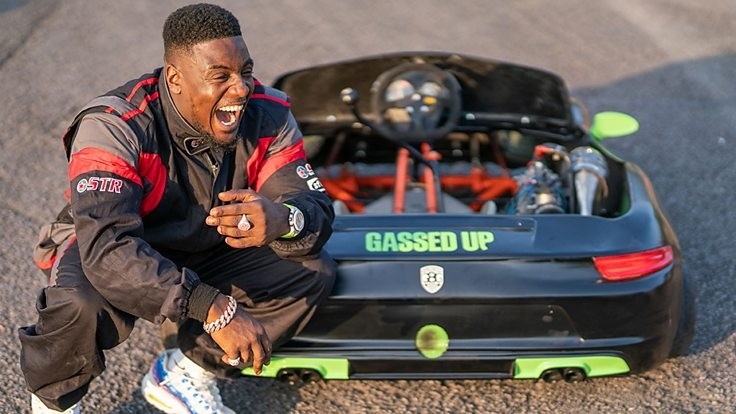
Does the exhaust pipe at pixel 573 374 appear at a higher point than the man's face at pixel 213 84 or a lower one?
lower

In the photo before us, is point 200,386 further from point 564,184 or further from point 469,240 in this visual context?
point 564,184

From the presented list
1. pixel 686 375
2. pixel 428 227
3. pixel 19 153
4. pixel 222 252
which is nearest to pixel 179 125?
pixel 222 252

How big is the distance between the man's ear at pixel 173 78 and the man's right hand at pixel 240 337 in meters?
0.80

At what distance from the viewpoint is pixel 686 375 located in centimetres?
439

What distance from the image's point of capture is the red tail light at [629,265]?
3908 millimetres

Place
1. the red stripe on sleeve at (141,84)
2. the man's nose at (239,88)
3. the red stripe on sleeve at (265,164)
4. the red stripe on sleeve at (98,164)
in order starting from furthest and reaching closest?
the red stripe on sleeve at (265,164) → the red stripe on sleeve at (141,84) → the man's nose at (239,88) → the red stripe on sleeve at (98,164)

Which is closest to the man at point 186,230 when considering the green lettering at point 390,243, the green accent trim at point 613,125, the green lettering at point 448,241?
the green lettering at point 390,243

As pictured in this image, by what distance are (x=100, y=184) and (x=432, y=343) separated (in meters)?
1.39

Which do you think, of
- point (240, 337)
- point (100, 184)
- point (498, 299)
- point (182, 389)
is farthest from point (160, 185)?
point (498, 299)

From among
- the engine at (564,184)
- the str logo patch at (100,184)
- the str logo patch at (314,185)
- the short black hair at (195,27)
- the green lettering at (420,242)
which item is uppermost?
the short black hair at (195,27)

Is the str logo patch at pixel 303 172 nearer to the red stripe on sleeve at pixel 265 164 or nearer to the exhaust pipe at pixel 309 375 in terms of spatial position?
the red stripe on sleeve at pixel 265 164

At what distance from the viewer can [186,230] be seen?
380cm

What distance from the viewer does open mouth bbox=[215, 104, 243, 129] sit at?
367 cm

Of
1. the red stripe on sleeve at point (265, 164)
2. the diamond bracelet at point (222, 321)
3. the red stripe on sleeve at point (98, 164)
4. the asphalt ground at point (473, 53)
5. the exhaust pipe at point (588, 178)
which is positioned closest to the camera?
the diamond bracelet at point (222, 321)
